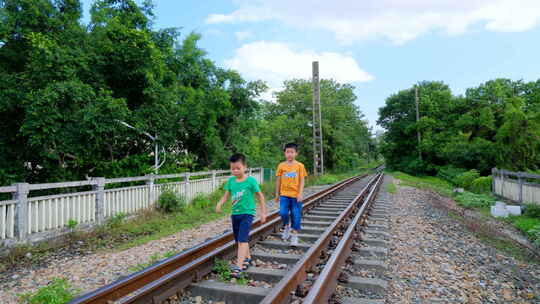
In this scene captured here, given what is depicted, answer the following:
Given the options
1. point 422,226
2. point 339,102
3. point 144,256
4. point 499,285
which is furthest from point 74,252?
point 339,102

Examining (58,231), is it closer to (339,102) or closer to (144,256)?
(144,256)

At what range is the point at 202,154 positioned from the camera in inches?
560

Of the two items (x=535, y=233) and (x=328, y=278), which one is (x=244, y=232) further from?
(x=535, y=233)

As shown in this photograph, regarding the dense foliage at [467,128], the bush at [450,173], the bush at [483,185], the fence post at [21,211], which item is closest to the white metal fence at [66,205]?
the fence post at [21,211]

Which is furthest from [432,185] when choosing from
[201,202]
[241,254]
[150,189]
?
[241,254]

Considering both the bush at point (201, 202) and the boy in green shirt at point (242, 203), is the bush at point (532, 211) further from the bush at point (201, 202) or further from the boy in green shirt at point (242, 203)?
the bush at point (201, 202)

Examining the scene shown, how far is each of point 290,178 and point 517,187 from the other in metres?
Answer: 9.97

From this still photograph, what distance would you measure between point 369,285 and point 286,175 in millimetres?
2146

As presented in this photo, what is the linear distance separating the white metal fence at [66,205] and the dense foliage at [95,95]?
5.00ft

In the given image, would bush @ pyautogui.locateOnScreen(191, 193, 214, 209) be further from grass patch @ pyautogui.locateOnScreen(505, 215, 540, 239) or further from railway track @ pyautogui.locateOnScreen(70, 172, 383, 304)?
grass patch @ pyautogui.locateOnScreen(505, 215, 540, 239)

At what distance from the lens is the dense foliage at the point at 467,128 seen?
1741cm

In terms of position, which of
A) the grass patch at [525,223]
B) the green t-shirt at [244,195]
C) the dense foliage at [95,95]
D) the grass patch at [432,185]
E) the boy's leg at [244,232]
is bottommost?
the grass patch at [432,185]

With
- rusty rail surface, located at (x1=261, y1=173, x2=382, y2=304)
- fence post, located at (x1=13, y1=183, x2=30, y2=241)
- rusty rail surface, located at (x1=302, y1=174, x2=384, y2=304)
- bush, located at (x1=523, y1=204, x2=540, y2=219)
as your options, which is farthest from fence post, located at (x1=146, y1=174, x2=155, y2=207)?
bush, located at (x1=523, y1=204, x2=540, y2=219)

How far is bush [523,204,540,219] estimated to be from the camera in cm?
859
